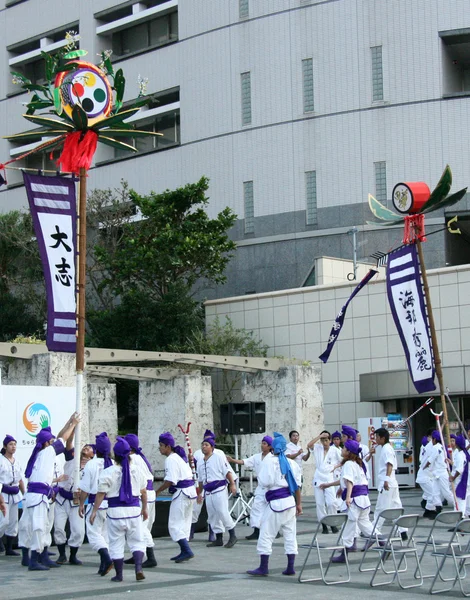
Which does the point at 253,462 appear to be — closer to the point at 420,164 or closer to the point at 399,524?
the point at 399,524

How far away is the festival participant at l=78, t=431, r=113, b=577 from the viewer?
540 inches

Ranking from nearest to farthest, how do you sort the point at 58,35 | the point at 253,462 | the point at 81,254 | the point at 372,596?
1. the point at 372,596
2. the point at 81,254
3. the point at 253,462
4. the point at 58,35

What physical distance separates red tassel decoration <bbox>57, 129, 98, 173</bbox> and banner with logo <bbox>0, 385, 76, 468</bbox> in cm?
639

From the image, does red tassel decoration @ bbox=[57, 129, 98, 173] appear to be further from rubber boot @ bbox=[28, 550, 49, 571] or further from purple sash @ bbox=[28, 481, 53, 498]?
rubber boot @ bbox=[28, 550, 49, 571]

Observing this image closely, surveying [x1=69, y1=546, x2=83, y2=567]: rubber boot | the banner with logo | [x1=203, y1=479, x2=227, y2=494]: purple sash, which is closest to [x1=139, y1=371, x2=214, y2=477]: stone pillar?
the banner with logo

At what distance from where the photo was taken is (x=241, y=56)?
43375 mm

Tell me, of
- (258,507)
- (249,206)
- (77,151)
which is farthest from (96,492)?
(249,206)

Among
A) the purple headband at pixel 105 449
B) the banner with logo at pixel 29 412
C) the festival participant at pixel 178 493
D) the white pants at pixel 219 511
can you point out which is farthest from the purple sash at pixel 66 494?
the banner with logo at pixel 29 412

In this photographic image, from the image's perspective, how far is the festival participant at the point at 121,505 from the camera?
13109 mm

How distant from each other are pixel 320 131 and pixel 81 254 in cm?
2738

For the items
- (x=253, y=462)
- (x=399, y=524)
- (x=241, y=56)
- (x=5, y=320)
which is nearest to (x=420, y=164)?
(x=241, y=56)

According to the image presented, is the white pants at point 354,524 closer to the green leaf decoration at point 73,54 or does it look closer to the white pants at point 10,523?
the white pants at point 10,523

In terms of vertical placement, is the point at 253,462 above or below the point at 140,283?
below

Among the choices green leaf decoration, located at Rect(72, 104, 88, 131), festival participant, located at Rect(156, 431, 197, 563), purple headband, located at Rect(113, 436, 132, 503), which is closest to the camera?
purple headband, located at Rect(113, 436, 132, 503)
